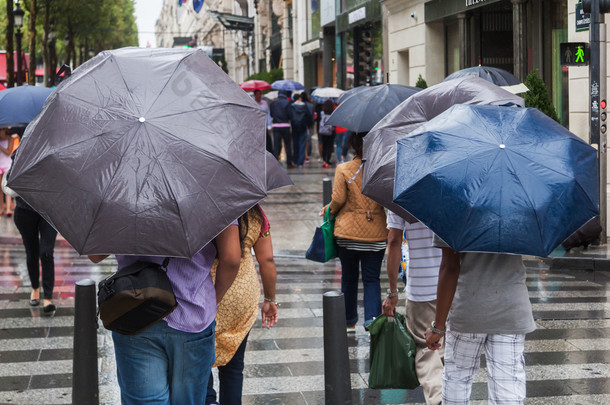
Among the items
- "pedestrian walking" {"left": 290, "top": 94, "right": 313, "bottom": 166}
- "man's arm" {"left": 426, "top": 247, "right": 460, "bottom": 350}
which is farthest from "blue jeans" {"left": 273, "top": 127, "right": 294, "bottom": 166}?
"man's arm" {"left": 426, "top": 247, "right": 460, "bottom": 350}

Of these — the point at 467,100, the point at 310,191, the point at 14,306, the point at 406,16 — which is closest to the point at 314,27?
the point at 406,16

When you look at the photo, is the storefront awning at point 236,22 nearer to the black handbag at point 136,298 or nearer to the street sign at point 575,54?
the street sign at point 575,54

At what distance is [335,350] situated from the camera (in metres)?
5.06

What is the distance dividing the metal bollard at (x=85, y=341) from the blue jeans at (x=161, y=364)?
1116mm

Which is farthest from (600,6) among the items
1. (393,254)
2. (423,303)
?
(423,303)

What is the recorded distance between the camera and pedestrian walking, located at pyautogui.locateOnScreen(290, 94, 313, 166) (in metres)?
25.2

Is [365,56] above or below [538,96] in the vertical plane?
above

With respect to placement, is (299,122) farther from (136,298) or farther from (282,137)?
(136,298)

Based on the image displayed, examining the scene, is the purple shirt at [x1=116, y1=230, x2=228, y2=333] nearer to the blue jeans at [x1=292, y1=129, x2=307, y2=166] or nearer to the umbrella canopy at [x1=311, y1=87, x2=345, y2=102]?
the blue jeans at [x1=292, y1=129, x2=307, y2=166]

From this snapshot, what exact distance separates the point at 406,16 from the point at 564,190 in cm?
2215

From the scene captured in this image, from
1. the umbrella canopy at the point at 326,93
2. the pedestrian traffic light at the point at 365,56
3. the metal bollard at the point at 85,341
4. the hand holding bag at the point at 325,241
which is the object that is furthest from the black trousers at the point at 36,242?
the pedestrian traffic light at the point at 365,56

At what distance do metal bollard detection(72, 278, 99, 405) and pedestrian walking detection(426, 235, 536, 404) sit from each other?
6.21ft

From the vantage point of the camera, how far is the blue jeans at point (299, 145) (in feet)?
83.8

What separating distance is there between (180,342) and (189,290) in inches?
8.5
